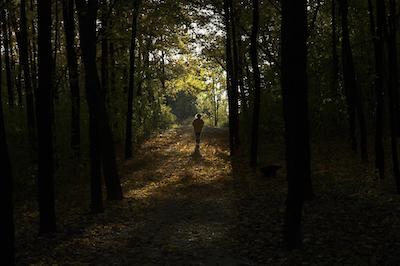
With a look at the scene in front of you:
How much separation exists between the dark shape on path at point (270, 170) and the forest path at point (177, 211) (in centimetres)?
146

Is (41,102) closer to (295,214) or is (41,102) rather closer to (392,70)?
(295,214)

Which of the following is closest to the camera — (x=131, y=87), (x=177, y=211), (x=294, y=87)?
(x=294, y=87)

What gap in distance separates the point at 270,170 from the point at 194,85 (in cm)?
2492

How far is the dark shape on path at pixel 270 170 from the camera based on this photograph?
18109 mm

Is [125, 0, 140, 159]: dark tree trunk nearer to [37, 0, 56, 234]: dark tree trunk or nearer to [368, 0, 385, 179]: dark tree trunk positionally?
[37, 0, 56, 234]: dark tree trunk

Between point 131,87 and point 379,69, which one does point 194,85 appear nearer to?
point 131,87

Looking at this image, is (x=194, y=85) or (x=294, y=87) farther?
(x=194, y=85)

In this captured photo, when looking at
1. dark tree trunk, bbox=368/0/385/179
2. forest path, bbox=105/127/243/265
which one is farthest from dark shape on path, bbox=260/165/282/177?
dark tree trunk, bbox=368/0/385/179

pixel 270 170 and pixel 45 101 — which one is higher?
pixel 45 101

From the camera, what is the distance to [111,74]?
89.6 ft

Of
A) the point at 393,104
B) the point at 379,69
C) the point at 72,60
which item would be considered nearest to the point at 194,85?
the point at 72,60

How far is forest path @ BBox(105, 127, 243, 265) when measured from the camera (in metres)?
9.61

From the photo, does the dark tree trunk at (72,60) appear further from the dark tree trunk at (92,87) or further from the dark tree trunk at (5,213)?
the dark tree trunk at (5,213)

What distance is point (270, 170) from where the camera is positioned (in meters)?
18.3
